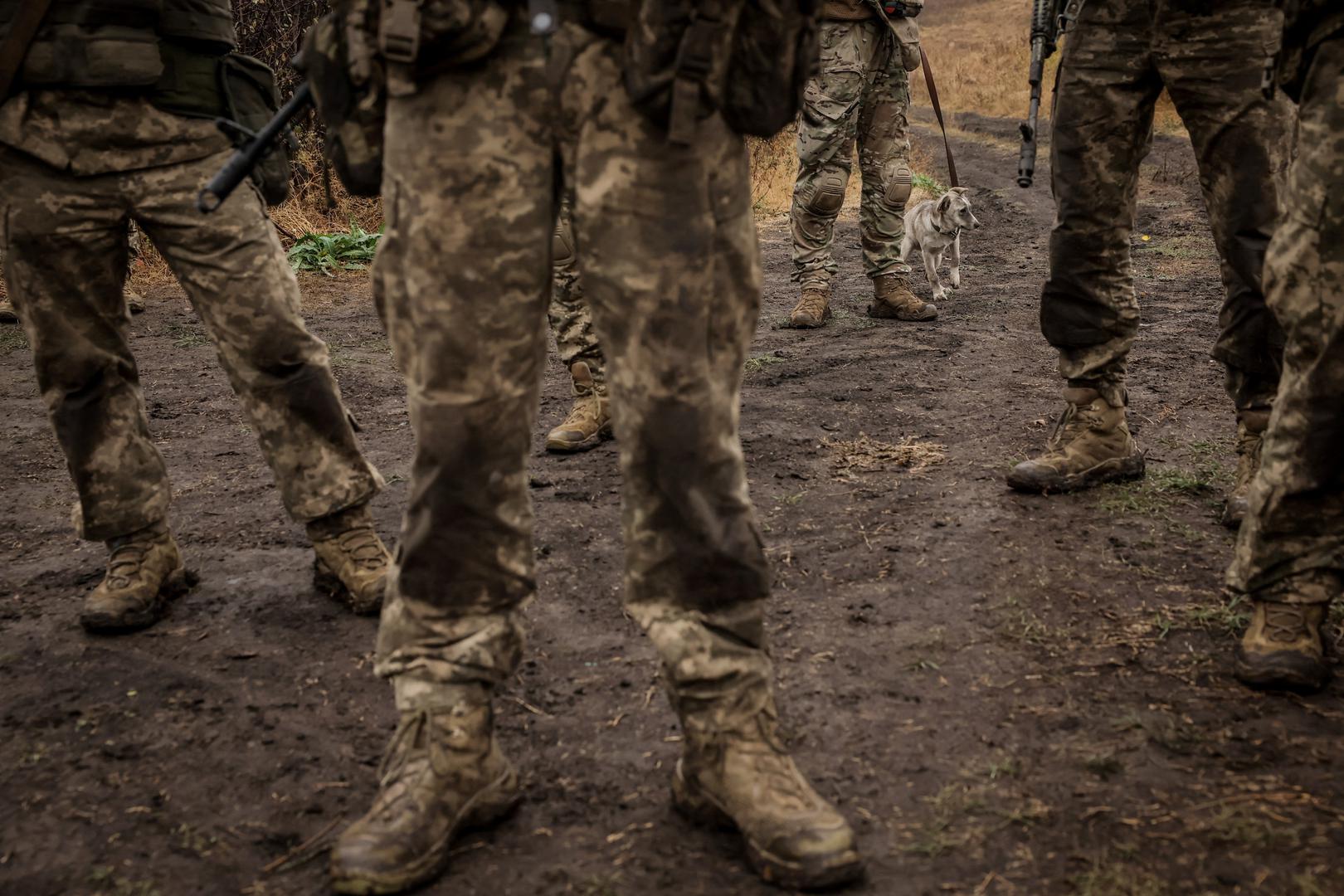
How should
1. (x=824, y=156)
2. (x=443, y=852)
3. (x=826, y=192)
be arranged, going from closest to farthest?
(x=443, y=852)
(x=824, y=156)
(x=826, y=192)

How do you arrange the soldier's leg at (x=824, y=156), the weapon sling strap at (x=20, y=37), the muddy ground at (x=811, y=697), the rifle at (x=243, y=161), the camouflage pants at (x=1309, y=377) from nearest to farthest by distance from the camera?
1. the muddy ground at (x=811, y=697)
2. the rifle at (x=243, y=161)
3. the camouflage pants at (x=1309, y=377)
4. the weapon sling strap at (x=20, y=37)
5. the soldier's leg at (x=824, y=156)

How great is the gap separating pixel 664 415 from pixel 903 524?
6.25 ft

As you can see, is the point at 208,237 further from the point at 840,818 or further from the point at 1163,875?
the point at 1163,875

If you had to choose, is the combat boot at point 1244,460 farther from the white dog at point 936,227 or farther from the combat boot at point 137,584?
the white dog at point 936,227

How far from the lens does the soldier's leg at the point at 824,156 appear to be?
21.4ft

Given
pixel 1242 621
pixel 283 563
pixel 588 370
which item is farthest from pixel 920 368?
pixel 283 563

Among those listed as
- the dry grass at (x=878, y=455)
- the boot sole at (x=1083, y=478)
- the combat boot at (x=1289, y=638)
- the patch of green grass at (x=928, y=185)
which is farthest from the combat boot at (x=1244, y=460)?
the patch of green grass at (x=928, y=185)

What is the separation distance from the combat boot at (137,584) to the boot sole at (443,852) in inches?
59.0

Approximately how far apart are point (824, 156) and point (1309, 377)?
4557 mm

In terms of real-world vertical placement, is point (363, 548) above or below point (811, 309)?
below

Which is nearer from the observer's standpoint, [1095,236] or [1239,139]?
[1239,139]

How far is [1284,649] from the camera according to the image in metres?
2.58

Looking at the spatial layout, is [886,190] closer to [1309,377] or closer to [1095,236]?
[1095,236]

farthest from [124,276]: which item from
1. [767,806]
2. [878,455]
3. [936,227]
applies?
[936,227]
